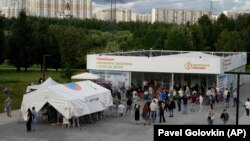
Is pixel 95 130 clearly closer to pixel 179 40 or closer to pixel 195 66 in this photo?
pixel 195 66

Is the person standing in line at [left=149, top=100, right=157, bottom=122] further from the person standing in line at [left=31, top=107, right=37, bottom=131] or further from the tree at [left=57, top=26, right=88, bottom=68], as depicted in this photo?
the tree at [left=57, top=26, right=88, bottom=68]

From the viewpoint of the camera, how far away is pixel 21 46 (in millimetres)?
72312

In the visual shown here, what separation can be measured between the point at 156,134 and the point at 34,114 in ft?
58.1

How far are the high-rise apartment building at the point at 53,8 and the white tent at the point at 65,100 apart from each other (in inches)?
5761

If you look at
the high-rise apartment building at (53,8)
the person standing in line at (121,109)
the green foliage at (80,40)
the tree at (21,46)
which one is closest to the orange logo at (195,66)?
the person standing in line at (121,109)

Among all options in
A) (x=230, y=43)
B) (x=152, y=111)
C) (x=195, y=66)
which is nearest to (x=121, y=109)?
(x=152, y=111)

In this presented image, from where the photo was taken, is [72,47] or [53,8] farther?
[53,8]

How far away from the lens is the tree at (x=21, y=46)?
71.7 m

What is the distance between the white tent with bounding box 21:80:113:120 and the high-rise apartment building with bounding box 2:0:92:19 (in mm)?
146333

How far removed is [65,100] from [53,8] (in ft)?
527

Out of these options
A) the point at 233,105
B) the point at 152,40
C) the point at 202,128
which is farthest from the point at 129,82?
the point at 152,40

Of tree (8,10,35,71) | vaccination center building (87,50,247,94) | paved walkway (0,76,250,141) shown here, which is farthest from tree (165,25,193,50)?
paved walkway (0,76,250,141)

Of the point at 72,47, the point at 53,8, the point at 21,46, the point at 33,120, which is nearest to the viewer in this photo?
the point at 33,120

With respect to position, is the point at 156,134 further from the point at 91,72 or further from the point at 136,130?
the point at 91,72
